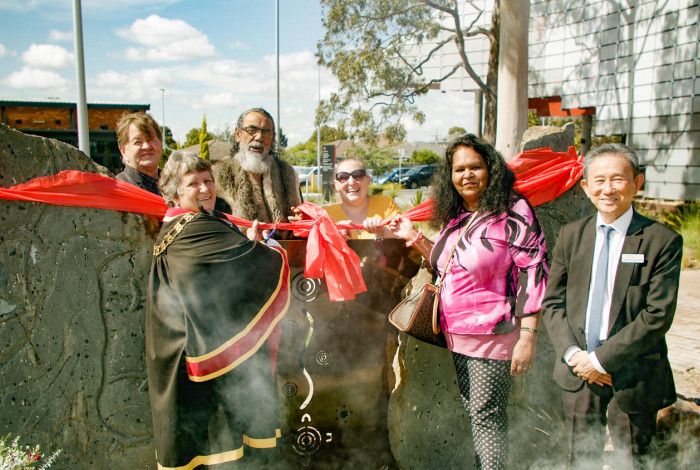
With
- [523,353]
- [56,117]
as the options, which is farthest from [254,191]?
[56,117]

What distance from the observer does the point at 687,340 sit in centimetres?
586

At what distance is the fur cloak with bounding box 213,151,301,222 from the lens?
3.29m

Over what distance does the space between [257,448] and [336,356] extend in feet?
2.22

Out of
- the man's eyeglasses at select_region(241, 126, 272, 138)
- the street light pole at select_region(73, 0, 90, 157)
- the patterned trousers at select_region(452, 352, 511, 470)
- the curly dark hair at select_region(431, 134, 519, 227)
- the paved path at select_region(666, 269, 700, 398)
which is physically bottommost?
the paved path at select_region(666, 269, 700, 398)

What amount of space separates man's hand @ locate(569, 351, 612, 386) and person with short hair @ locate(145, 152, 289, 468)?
1294mm

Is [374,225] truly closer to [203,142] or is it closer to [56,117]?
[203,142]

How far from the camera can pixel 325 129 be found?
14.6 meters

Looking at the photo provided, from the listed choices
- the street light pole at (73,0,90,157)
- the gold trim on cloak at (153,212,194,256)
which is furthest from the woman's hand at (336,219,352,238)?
the street light pole at (73,0,90,157)

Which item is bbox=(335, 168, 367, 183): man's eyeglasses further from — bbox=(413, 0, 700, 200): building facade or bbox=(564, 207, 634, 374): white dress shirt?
bbox=(413, 0, 700, 200): building facade

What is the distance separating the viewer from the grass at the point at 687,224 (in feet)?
30.0

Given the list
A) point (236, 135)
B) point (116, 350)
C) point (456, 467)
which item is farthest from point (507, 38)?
point (116, 350)

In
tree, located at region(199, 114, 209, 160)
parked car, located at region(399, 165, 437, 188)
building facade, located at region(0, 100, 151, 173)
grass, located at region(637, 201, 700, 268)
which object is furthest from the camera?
parked car, located at region(399, 165, 437, 188)

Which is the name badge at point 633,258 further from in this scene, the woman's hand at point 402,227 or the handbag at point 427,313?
the woman's hand at point 402,227

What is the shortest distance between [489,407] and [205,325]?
1304mm
